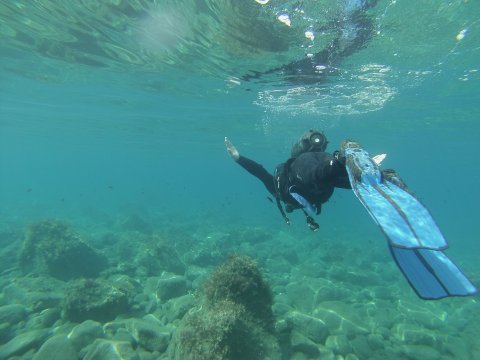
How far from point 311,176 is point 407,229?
1749 millimetres

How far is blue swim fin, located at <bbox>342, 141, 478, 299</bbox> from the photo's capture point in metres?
3.52

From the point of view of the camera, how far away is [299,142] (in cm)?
653

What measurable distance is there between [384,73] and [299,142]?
12.6 metres

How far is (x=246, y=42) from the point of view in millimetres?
12883

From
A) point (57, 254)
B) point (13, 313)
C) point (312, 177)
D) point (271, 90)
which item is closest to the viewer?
point (312, 177)

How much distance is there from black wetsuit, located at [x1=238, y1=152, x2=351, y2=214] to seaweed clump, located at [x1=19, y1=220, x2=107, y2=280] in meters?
8.98

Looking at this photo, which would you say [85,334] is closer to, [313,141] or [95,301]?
[95,301]

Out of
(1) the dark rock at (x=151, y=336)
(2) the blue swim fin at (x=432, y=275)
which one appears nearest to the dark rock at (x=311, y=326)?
(1) the dark rock at (x=151, y=336)

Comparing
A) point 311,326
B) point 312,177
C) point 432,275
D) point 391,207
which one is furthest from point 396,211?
point 311,326

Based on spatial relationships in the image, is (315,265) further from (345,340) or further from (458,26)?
(458,26)

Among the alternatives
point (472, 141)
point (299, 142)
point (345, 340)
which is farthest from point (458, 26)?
point (472, 141)

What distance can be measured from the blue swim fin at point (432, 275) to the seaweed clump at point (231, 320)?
9.02 feet

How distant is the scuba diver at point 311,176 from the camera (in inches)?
190

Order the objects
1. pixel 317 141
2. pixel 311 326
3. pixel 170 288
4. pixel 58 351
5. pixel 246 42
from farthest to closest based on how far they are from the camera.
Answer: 1. pixel 246 42
2. pixel 170 288
3. pixel 311 326
4. pixel 317 141
5. pixel 58 351
